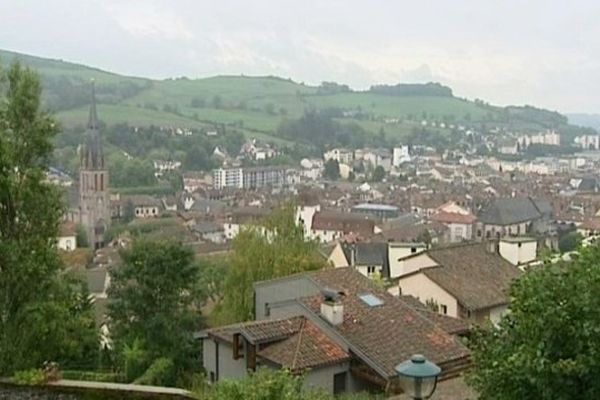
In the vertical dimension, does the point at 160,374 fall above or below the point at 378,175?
above

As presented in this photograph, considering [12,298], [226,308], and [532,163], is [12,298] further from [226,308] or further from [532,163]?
[532,163]

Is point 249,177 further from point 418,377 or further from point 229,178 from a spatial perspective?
point 418,377

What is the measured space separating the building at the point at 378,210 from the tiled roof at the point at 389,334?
73244mm

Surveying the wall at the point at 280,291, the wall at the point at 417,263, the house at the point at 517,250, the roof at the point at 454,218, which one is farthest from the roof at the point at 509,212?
the wall at the point at 280,291

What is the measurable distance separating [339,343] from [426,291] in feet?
32.3

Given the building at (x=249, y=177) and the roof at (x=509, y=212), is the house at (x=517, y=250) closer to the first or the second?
the roof at (x=509, y=212)

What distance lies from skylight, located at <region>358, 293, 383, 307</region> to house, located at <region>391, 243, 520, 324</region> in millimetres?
5943

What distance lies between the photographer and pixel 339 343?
15.1 meters

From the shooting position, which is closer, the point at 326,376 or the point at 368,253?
the point at 326,376

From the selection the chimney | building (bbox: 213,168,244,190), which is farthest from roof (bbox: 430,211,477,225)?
the chimney

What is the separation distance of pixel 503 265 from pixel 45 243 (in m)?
17.9

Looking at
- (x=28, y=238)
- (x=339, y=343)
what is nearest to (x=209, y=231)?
(x=339, y=343)

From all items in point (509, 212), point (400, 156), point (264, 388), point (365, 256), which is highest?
point (264, 388)

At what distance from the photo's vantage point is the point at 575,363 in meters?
7.30
